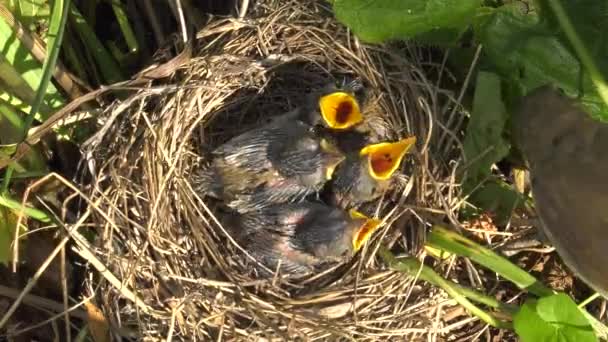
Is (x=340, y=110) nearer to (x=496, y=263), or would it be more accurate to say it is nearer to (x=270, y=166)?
(x=270, y=166)

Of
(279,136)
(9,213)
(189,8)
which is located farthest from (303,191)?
(9,213)

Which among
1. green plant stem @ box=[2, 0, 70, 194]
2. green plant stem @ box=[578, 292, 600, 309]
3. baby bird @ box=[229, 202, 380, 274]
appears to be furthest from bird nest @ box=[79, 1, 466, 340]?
green plant stem @ box=[578, 292, 600, 309]

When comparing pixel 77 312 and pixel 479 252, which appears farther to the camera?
pixel 77 312

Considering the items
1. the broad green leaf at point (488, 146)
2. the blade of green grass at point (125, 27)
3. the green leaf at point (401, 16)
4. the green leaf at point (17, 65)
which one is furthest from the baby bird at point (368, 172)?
the green leaf at point (17, 65)

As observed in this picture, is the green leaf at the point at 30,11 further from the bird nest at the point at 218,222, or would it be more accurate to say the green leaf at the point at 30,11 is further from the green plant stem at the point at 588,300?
the green plant stem at the point at 588,300

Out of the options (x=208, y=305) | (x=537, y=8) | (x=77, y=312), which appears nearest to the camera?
(x=537, y=8)

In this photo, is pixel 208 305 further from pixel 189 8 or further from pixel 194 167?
pixel 189 8

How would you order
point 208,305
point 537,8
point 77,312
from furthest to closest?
point 77,312 < point 208,305 < point 537,8

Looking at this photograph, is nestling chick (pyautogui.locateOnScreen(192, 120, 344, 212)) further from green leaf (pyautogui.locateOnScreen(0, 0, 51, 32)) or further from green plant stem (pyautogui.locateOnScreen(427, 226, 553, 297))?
green leaf (pyautogui.locateOnScreen(0, 0, 51, 32))
